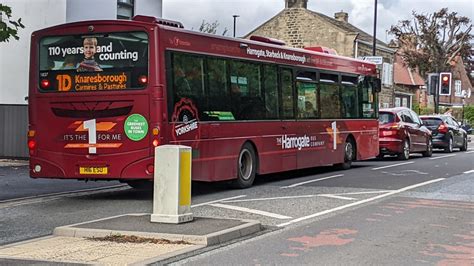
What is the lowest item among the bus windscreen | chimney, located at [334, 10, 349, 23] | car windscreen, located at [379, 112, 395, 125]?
car windscreen, located at [379, 112, 395, 125]

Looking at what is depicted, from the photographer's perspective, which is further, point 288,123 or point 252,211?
point 288,123

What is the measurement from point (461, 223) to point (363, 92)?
392 inches

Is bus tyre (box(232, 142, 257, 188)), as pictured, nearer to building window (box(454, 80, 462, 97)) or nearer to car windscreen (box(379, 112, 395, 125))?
car windscreen (box(379, 112, 395, 125))

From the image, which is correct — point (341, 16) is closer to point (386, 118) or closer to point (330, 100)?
point (386, 118)

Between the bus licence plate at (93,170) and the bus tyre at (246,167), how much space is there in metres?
3.15

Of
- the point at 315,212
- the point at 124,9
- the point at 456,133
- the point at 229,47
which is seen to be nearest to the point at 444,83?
the point at 456,133

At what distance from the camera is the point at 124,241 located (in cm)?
834

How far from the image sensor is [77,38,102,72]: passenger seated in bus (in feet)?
40.7

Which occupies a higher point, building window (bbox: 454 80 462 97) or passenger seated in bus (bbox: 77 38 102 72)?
building window (bbox: 454 80 462 97)

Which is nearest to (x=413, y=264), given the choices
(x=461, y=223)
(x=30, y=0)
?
(x=461, y=223)

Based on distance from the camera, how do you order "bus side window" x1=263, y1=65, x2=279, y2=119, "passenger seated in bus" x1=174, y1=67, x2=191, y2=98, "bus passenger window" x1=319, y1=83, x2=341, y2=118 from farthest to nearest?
"bus passenger window" x1=319, y1=83, x2=341, y2=118, "bus side window" x1=263, y1=65, x2=279, y2=119, "passenger seated in bus" x1=174, y1=67, x2=191, y2=98

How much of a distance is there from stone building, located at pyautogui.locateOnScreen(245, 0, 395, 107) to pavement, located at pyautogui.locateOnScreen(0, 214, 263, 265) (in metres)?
36.2

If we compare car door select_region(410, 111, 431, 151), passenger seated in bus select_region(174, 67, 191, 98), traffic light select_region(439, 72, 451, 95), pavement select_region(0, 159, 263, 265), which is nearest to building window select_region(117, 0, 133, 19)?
car door select_region(410, 111, 431, 151)

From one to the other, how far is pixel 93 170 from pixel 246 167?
3663 millimetres
